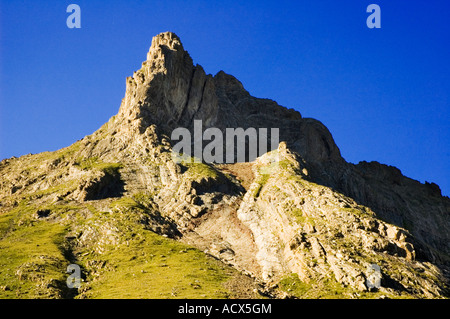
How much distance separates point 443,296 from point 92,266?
73.4m

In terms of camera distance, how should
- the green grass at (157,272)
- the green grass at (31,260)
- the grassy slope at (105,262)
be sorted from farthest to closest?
the green grass at (31,260) < the grassy slope at (105,262) < the green grass at (157,272)

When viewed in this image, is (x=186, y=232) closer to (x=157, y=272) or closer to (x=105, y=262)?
Result: (x=105, y=262)

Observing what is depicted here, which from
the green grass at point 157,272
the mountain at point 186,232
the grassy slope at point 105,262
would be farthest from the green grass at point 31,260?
the green grass at point 157,272

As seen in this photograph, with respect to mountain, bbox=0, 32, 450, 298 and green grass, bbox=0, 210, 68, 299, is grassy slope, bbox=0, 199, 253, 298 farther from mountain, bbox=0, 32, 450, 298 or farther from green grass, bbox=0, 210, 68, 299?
mountain, bbox=0, 32, 450, 298

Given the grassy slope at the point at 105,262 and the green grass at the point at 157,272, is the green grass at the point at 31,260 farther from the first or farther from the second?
the green grass at the point at 157,272

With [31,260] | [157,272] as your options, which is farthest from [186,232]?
[31,260]

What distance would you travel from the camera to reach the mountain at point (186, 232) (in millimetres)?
101062

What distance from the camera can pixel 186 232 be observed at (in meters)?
134

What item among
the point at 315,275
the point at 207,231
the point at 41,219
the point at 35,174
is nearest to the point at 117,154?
the point at 35,174

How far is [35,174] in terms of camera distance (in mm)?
176750
